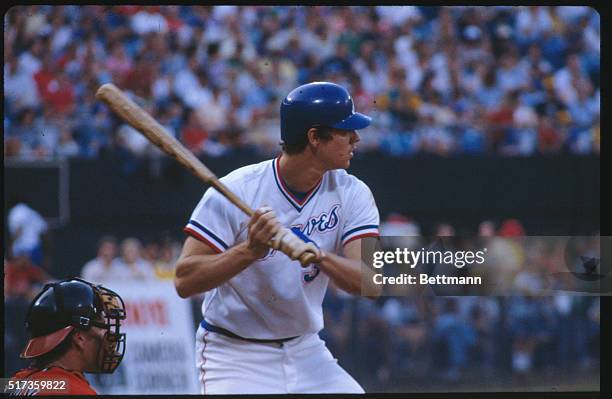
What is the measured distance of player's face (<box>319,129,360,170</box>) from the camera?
4281 mm

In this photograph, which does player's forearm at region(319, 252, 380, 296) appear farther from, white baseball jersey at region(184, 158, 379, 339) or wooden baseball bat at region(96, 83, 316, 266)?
wooden baseball bat at region(96, 83, 316, 266)

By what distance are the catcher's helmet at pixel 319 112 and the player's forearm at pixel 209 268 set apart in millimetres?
651

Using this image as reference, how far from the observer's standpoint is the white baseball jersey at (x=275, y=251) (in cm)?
428

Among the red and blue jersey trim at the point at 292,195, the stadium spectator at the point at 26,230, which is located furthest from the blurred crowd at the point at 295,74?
the red and blue jersey trim at the point at 292,195

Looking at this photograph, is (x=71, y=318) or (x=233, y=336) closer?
(x=71, y=318)

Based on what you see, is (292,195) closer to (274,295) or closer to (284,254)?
(284,254)

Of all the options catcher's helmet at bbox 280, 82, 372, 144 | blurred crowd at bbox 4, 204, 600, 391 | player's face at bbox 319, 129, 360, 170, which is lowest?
blurred crowd at bbox 4, 204, 600, 391

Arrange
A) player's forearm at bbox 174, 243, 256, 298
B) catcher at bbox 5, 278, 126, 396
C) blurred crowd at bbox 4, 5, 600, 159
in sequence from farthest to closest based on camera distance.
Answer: blurred crowd at bbox 4, 5, 600, 159, player's forearm at bbox 174, 243, 256, 298, catcher at bbox 5, 278, 126, 396

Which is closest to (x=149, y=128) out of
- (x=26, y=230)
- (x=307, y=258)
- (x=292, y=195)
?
(x=292, y=195)

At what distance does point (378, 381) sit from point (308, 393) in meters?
5.78

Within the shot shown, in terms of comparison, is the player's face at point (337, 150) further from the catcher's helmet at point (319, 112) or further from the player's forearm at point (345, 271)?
the player's forearm at point (345, 271)

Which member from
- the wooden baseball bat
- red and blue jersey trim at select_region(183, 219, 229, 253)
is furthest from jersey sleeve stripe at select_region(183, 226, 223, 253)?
the wooden baseball bat

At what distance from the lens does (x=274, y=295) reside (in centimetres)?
430

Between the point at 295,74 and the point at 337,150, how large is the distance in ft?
23.2
